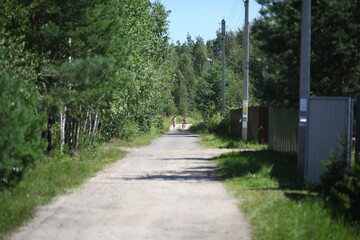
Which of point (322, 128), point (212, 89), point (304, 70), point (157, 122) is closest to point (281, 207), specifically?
point (322, 128)

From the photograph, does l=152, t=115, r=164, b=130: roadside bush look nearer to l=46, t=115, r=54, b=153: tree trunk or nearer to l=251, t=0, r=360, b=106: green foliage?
l=46, t=115, r=54, b=153: tree trunk

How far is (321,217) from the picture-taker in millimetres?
9055

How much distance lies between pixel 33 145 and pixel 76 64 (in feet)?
15.8

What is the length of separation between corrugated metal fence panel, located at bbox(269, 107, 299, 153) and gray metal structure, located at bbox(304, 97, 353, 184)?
3.54 m

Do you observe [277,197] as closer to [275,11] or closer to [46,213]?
[46,213]

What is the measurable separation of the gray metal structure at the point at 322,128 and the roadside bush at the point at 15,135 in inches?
223

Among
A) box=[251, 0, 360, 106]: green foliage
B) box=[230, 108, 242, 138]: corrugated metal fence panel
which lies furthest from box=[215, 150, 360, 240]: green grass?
box=[230, 108, 242, 138]: corrugated metal fence panel

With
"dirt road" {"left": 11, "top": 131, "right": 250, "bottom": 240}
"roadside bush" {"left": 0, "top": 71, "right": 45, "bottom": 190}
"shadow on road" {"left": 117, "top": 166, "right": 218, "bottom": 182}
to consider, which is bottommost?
"dirt road" {"left": 11, "top": 131, "right": 250, "bottom": 240}

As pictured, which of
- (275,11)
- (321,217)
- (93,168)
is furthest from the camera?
(275,11)

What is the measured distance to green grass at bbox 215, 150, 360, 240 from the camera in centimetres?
821

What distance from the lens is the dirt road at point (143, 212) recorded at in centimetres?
809

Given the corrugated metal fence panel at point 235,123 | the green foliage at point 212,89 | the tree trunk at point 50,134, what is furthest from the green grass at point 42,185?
the green foliage at point 212,89

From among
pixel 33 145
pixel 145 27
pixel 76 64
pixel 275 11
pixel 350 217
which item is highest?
pixel 145 27

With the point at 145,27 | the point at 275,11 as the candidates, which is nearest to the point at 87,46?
the point at 275,11
